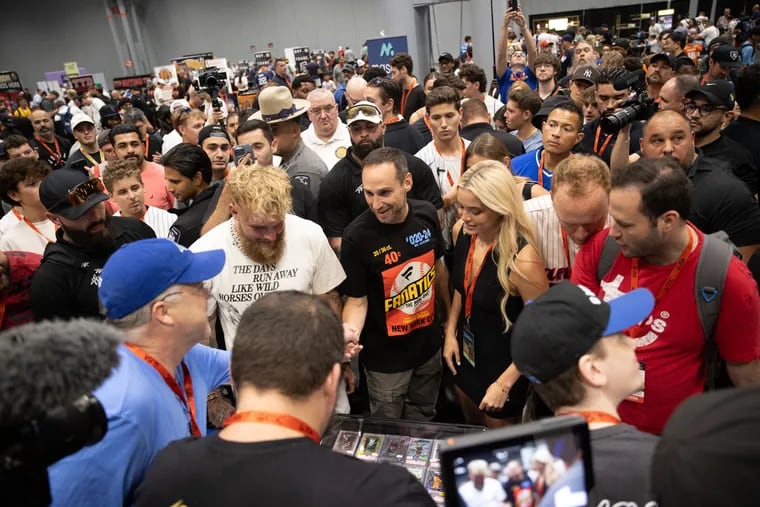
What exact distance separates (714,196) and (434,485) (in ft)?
6.41

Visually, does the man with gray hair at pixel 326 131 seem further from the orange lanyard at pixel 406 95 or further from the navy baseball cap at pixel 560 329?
the navy baseball cap at pixel 560 329

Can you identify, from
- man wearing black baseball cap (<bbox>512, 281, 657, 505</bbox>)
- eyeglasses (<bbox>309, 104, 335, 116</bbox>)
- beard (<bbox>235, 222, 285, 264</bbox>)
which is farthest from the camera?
eyeglasses (<bbox>309, 104, 335, 116</bbox>)

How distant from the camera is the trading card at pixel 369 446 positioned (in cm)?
182

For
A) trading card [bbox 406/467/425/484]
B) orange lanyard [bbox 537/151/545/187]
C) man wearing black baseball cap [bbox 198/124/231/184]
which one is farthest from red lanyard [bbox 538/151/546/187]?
man wearing black baseball cap [bbox 198/124/231/184]

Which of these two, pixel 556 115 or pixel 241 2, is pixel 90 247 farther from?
pixel 241 2

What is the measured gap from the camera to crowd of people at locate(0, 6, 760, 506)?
114cm

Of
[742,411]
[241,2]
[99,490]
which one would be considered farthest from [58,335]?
[241,2]

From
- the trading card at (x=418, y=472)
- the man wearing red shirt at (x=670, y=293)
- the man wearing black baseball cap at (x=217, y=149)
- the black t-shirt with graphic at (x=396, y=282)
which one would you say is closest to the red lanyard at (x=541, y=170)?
the black t-shirt with graphic at (x=396, y=282)

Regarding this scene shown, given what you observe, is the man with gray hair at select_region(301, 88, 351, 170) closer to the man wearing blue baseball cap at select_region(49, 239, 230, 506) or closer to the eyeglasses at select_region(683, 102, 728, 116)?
the eyeglasses at select_region(683, 102, 728, 116)

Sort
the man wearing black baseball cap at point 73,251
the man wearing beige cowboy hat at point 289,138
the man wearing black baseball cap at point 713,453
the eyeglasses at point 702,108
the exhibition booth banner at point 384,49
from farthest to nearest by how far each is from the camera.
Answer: the exhibition booth banner at point 384,49
the man wearing beige cowboy hat at point 289,138
the eyeglasses at point 702,108
the man wearing black baseball cap at point 73,251
the man wearing black baseball cap at point 713,453

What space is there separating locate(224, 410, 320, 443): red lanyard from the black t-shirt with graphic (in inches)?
56.9

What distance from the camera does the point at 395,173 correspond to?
2.51 metres

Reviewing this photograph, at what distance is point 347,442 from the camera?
1889 mm

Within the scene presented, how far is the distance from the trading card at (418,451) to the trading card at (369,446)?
0.12m
